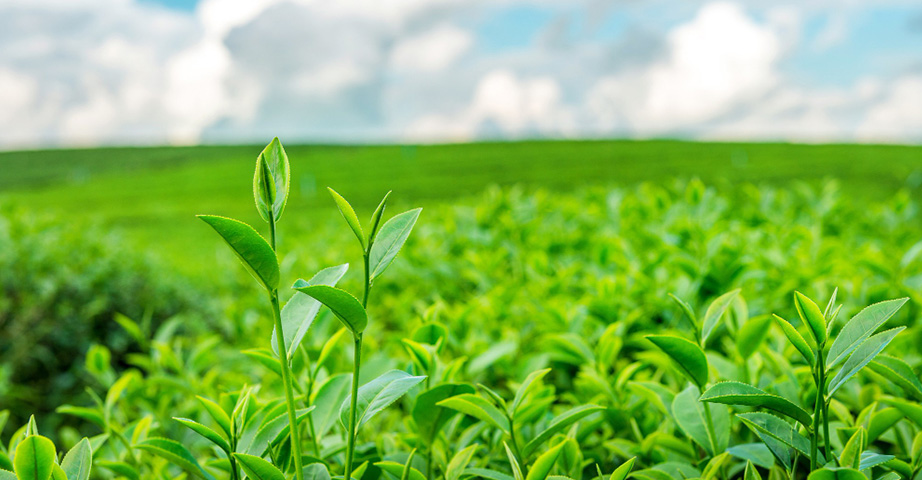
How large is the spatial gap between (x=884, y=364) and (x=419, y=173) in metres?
33.7

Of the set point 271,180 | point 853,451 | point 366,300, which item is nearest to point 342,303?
point 366,300

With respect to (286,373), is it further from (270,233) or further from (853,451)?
(853,451)

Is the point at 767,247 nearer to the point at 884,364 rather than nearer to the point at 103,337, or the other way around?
Result: the point at 884,364

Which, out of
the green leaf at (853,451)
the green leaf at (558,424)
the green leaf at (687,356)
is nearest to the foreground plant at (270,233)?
the green leaf at (558,424)

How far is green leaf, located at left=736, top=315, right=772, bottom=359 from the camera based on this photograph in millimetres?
1005

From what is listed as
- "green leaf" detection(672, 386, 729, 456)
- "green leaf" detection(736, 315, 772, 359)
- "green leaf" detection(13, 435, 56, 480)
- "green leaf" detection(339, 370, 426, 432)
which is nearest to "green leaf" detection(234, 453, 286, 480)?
"green leaf" detection(339, 370, 426, 432)

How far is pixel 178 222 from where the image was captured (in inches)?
690

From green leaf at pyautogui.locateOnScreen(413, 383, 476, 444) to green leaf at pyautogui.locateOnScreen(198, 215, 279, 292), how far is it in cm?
32

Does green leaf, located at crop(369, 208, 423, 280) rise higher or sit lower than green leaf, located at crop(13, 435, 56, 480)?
higher

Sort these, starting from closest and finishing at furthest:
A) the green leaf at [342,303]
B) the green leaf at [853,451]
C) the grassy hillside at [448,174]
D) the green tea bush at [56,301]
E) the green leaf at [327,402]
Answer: the green leaf at [342,303] → the green leaf at [853,451] → the green leaf at [327,402] → the green tea bush at [56,301] → the grassy hillside at [448,174]

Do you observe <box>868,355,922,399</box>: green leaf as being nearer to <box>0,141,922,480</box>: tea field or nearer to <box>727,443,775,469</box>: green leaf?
<box>0,141,922,480</box>: tea field

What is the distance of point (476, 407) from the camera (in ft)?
2.73

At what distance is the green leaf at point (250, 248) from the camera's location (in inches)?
23.9

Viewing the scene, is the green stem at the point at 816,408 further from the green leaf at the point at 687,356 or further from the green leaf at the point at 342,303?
the green leaf at the point at 342,303
